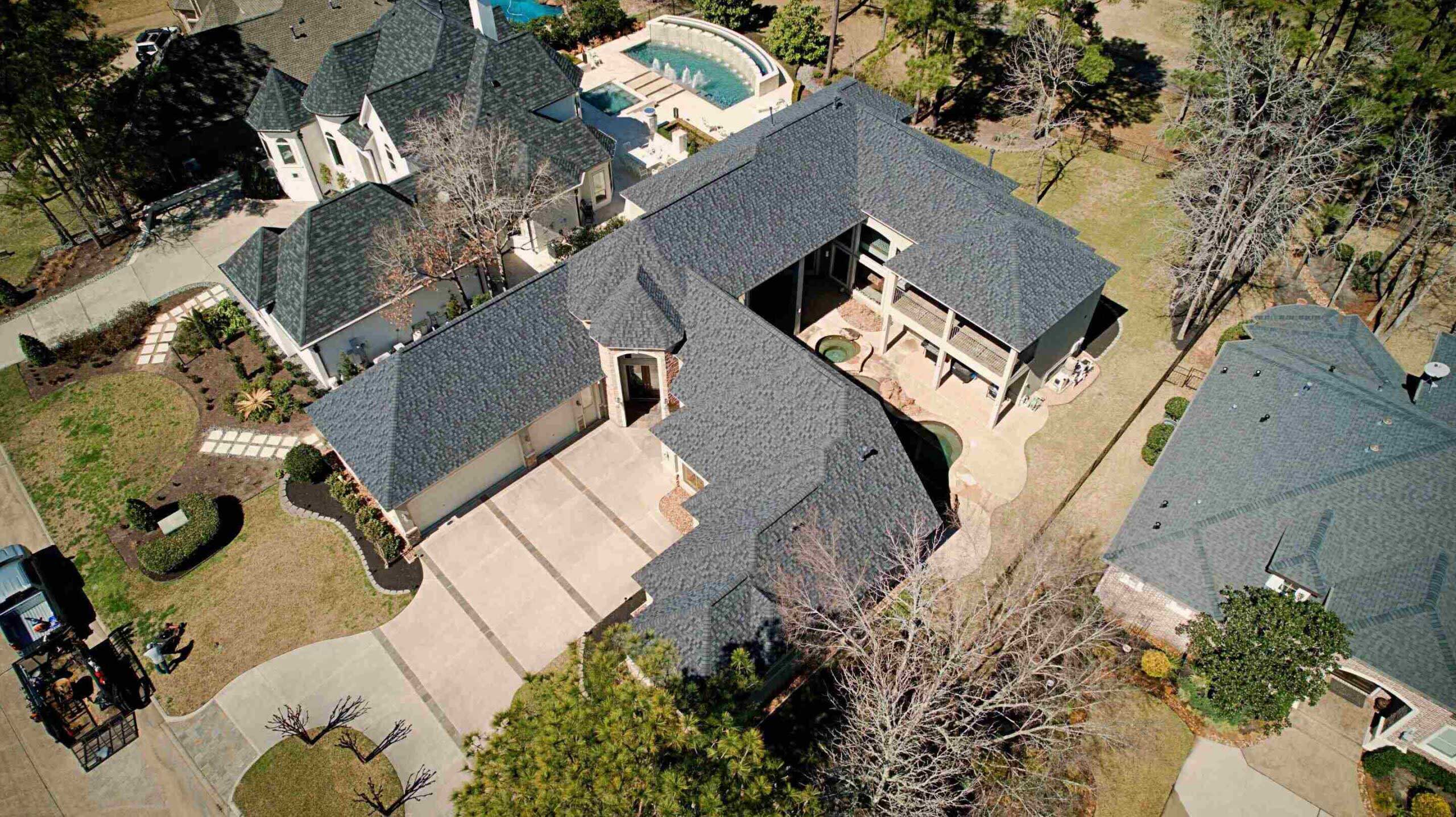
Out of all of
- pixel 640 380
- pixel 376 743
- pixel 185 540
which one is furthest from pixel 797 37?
pixel 376 743

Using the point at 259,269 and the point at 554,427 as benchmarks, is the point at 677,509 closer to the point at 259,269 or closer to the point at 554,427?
the point at 554,427

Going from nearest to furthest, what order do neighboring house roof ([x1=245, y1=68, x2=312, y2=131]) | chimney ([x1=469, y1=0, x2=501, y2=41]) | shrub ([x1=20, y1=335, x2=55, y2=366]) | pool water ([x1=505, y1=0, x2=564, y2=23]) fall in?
A: shrub ([x1=20, y1=335, x2=55, y2=366])
chimney ([x1=469, y1=0, x2=501, y2=41])
neighboring house roof ([x1=245, y1=68, x2=312, y2=131])
pool water ([x1=505, y1=0, x2=564, y2=23])

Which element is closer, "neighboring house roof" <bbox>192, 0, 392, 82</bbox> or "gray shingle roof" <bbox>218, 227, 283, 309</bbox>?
"gray shingle roof" <bbox>218, 227, 283, 309</bbox>

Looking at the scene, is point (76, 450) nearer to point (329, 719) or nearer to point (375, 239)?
point (375, 239)

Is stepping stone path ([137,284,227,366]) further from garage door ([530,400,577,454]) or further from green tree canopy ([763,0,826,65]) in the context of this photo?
green tree canopy ([763,0,826,65])

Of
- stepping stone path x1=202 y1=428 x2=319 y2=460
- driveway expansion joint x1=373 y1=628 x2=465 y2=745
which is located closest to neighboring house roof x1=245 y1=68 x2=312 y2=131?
stepping stone path x1=202 y1=428 x2=319 y2=460

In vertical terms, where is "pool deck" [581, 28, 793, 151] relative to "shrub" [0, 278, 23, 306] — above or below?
above
